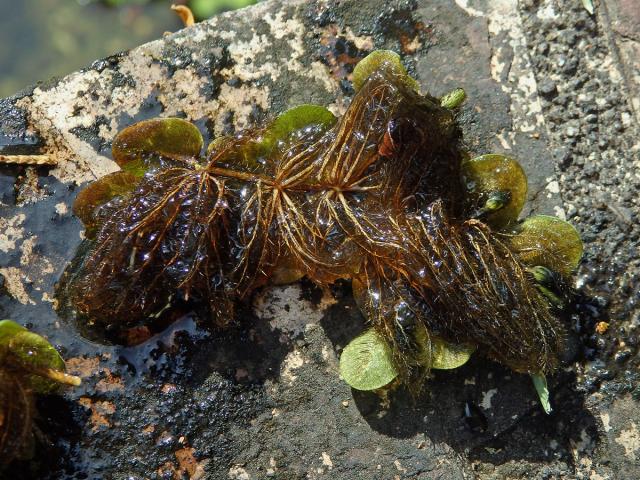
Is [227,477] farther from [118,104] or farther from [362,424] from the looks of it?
[118,104]

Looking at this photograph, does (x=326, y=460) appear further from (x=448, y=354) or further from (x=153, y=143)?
(x=153, y=143)

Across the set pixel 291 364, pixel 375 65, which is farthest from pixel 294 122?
pixel 291 364

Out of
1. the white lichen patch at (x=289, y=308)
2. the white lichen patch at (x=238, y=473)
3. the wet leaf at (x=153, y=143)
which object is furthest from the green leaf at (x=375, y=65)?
the white lichen patch at (x=238, y=473)

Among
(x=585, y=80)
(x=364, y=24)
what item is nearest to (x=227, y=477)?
(x=364, y=24)

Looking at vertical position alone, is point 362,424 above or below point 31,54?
below

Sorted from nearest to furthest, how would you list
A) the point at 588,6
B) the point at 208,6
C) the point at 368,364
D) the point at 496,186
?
the point at 368,364, the point at 496,186, the point at 588,6, the point at 208,6

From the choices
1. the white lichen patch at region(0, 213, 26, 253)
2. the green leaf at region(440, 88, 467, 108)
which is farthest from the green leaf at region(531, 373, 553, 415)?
the white lichen patch at region(0, 213, 26, 253)
